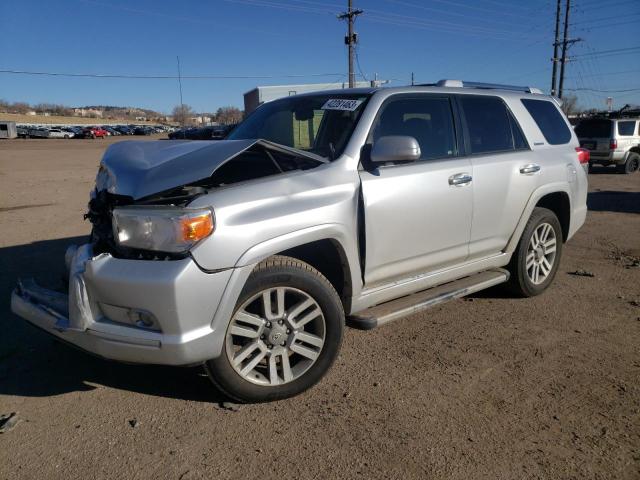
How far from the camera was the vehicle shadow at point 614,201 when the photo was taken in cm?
1013

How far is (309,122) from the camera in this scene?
421 cm

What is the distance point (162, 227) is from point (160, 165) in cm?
55

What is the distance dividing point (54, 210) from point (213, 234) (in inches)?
334

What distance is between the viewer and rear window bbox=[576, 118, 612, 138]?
56.0 ft

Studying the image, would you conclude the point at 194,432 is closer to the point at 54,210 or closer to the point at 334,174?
the point at 334,174

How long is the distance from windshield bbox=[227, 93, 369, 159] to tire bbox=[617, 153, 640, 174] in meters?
16.7

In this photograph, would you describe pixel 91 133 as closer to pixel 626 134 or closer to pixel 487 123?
pixel 626 134

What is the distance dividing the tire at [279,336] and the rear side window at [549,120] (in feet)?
10.1

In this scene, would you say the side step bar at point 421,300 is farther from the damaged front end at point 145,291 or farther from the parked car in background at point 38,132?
the parked car in background at point 38,132

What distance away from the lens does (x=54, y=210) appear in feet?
32.1

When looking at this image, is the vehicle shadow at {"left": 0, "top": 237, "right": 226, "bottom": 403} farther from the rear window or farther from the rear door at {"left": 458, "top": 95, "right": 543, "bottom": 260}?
the rear window

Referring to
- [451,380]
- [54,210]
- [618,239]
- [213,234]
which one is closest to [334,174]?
[213,234]

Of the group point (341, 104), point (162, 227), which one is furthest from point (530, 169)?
point (162, 227)

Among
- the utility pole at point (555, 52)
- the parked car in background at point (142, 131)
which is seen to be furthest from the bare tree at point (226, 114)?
the utility pole at point (555, 52)
